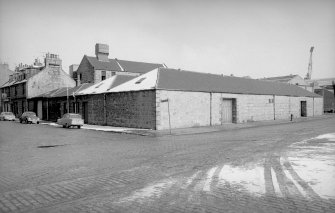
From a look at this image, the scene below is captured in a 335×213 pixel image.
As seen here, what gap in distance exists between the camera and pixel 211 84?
30266 millimetres

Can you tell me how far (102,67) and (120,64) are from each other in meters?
4.43

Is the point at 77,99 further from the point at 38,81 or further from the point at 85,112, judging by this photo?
the point at 38,81

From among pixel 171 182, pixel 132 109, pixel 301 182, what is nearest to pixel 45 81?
pixel 132 109

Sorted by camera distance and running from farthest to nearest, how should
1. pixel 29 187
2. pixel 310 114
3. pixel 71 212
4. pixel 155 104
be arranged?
pixel 310 114
pixel 155 104
pixel 29 187
pixel 71 212

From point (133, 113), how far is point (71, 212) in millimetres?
21384

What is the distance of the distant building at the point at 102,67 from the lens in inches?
1965

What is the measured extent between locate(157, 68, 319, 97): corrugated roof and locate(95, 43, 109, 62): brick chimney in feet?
87.2

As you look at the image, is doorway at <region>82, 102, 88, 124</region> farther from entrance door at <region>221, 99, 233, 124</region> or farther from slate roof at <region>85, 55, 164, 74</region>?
slate roof at <region>85, 55, 164, 74</region>

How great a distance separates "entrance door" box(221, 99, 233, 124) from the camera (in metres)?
29.8

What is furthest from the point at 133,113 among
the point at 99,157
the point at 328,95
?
the point at 328,95

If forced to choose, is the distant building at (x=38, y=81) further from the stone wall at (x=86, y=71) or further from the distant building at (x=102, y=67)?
the distant building at (x=102, y=67)

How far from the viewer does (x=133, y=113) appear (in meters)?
26.4

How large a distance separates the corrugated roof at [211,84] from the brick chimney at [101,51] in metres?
26.6

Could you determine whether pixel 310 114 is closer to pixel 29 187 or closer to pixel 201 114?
pixel 201 114
